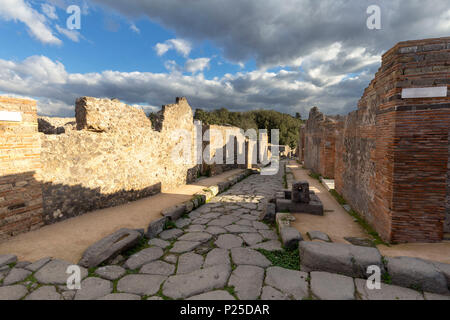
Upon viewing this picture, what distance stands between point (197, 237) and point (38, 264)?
2.34 meters

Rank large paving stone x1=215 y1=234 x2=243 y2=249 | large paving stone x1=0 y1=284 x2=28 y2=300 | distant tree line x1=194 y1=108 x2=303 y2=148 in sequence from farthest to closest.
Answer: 1. distant tree line x1=194 y1=108 x2=303 y2=148
2. large paving stone x1=215 y1=234 x2=243 y2=249
3. large paving stone x1=0 y1=284 x2=28 y2=300

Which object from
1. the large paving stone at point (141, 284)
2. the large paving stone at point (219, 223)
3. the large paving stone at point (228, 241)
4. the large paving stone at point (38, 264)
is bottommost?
the large paving stone at point (219, 223)

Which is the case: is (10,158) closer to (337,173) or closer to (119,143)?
(119,143)

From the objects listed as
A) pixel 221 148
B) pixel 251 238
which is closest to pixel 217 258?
pixel 251 238

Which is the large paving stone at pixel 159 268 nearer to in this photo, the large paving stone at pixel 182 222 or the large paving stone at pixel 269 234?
the large paving stone at pixel 182 222

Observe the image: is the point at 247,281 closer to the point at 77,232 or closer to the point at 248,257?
the point at 248,257

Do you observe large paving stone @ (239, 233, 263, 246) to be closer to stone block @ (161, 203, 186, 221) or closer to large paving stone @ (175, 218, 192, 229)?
large paving stone @ (175, 218, 192, 229)

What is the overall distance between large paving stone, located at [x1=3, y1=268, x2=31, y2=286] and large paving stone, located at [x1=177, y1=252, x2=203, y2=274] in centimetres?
189

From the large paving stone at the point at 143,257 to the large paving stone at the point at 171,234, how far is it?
0.48m

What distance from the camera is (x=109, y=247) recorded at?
320 cm

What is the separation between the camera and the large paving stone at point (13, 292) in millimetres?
2313

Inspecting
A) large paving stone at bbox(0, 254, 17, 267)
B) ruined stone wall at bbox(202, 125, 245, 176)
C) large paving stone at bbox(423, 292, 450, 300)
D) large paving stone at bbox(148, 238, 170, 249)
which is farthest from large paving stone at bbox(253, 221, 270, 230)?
ruined stone wall at bbox(202, 125, 245, 176)

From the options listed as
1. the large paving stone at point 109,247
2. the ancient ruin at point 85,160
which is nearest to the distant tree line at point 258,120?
the ancient ruin at point 85,160

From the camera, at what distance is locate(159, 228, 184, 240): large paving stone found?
415cm
